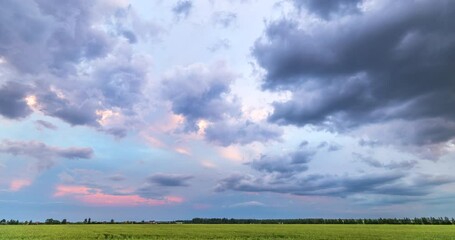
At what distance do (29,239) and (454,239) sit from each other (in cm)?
5880

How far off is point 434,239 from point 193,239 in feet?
110

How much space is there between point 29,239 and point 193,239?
22338 mm

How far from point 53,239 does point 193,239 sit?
1879cm

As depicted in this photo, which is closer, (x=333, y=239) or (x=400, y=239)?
(x=333, y=239)

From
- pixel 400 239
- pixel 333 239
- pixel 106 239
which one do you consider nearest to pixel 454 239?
pixel 400 239

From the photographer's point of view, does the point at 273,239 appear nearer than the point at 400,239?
Yes

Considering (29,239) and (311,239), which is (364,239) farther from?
(29,239)

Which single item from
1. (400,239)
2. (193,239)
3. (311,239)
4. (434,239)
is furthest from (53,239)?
(434,239)

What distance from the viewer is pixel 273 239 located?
50.5 meters

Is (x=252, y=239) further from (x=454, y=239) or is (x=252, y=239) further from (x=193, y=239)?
(x=454, y=239)

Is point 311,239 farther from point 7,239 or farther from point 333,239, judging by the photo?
point 7,239

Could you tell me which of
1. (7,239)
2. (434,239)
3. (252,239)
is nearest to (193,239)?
(252,239)

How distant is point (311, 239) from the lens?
5097cm

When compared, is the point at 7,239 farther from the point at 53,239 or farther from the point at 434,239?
the point at 434,239
